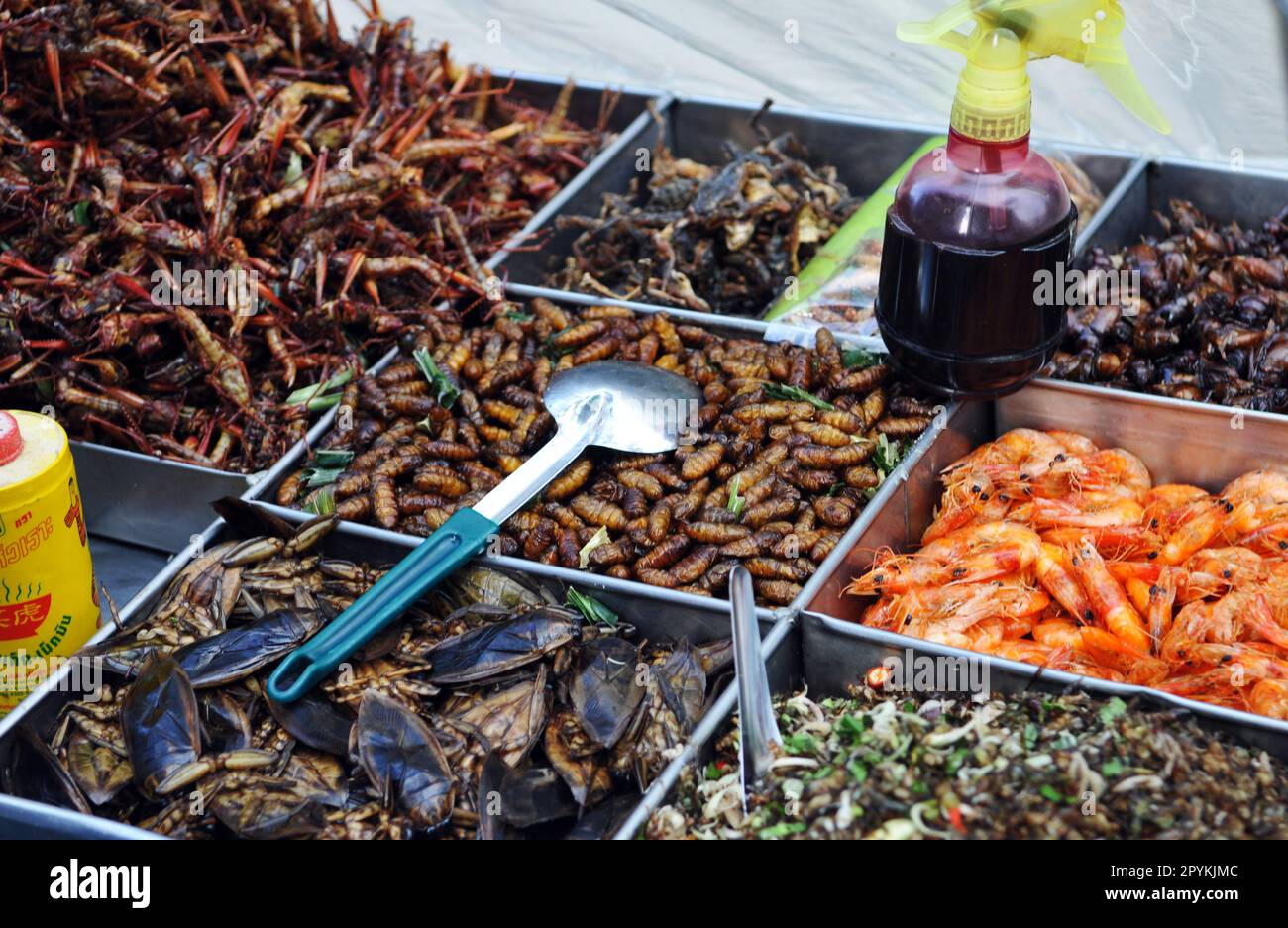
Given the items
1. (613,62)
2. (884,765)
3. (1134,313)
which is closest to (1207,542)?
(1134,313)

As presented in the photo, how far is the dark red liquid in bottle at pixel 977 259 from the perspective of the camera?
8.80 feet

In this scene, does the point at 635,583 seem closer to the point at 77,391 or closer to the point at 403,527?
the point at 403,527

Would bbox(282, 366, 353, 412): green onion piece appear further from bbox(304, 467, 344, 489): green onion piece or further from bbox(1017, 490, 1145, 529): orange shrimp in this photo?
bbox(1017, 490, 1145, 529): orange shrimp

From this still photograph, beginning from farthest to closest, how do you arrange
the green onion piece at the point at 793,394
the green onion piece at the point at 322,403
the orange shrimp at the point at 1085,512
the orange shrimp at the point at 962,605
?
the green onion piece at the point at 322,403 < the green onion piece at the point at 793,394 < the orange shrimp at the point at 1085,512 < the orange shrimp at the point at 962,605

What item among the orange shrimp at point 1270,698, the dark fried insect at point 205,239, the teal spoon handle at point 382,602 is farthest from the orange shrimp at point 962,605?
the dark fried insect at point 205,239

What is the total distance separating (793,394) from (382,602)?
1.24 meters

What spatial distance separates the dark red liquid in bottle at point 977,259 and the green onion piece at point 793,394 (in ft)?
1.07

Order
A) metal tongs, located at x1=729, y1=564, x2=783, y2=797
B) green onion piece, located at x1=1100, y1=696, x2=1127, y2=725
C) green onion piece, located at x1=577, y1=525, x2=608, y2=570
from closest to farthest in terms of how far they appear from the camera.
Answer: metal tongs, located at x1=729, y1=564, x2=783, y2=797
green onion piece, located at x1=1100, y1=696, x2=1127, y2=725
green onion piece, located at x1=577, y1=525, x2=608, y2=570

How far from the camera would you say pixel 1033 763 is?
2.02 metres

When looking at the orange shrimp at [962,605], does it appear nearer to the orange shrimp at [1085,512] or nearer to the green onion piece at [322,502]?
the orange shrimp at [1085,512]

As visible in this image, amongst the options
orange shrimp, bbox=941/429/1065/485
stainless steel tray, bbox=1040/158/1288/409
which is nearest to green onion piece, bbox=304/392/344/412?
orange shrimp, bbox=941/429/1065/485

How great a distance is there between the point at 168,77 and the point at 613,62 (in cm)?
185

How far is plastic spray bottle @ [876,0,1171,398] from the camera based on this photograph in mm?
2535

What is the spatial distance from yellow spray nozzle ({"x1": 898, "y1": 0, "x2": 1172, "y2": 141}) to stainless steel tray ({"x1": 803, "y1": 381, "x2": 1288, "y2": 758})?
796 millimetres
